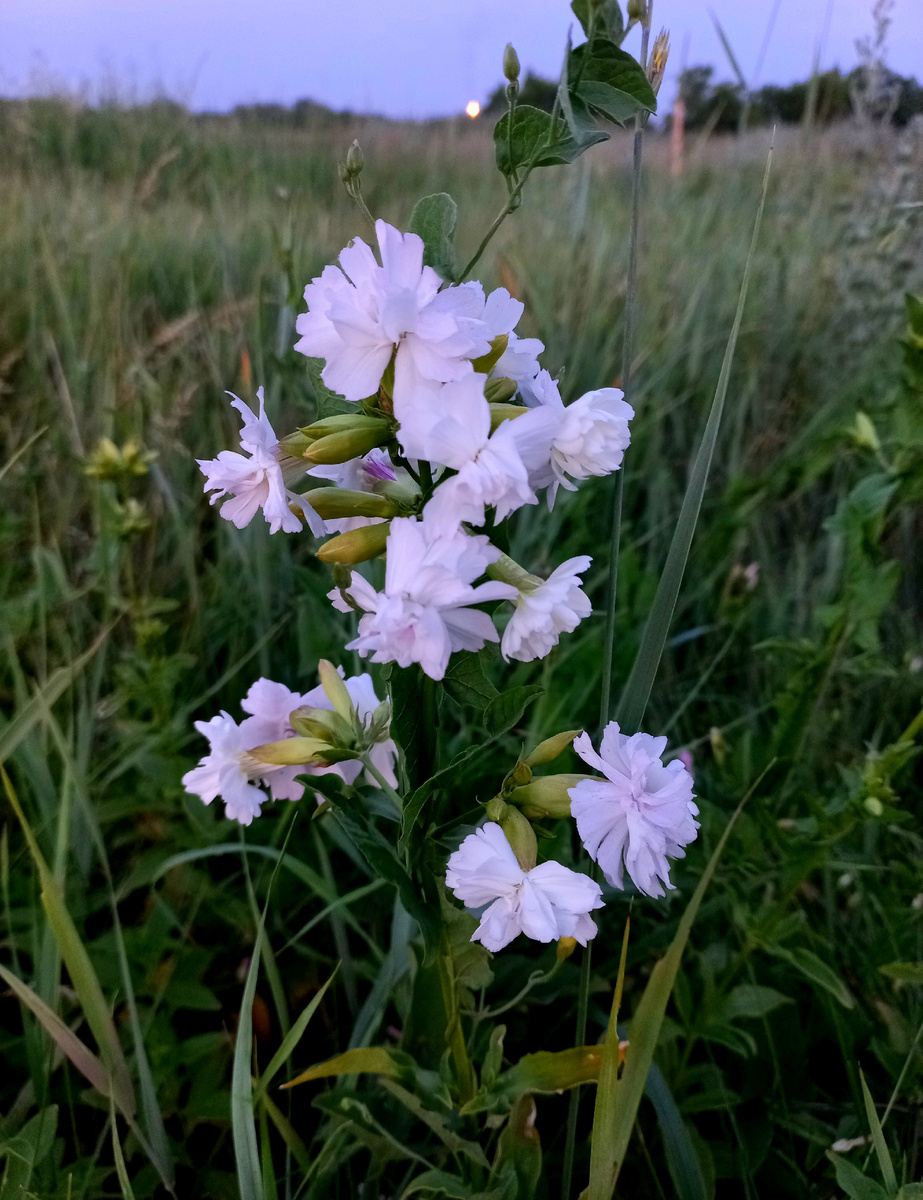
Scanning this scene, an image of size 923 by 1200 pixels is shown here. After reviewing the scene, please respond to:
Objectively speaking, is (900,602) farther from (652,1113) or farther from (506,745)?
(652,1113)

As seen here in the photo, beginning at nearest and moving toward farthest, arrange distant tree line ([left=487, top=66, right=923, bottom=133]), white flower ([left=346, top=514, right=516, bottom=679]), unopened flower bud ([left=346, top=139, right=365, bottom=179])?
white flower ([left=346, top=514, right=516, bottom=679]) → unopened flower bud ([left=346, top=139, right=365, bottom=179]) → distant tree line ([left=487, top=66, right=923, bottom=133])

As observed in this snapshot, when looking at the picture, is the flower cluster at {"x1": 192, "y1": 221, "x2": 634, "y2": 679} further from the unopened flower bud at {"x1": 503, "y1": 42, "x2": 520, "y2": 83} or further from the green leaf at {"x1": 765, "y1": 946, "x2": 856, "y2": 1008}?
the green leaf at {"x1": 765, "y1": 946, "x2": 856, "y2": 1008}

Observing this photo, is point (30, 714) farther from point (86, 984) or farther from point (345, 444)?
point (345, 444)

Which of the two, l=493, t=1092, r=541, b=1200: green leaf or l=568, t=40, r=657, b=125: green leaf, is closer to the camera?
l=568, t=40, r=657, b=125: green leaf

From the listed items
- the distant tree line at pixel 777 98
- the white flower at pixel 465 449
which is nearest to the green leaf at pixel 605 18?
the white flower at pixel 465 449

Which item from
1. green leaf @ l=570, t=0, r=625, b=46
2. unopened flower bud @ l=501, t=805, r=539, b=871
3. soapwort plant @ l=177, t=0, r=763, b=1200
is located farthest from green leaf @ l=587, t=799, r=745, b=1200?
green leaf @ l=570, t=0, r=625, b=46

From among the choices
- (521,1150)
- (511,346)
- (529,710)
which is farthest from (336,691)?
(529,710)
